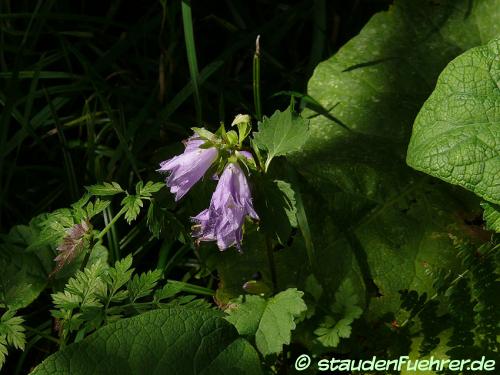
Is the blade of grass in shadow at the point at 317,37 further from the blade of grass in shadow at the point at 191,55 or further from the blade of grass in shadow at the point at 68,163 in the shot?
the blade of grass in shadow at the point at 68,163

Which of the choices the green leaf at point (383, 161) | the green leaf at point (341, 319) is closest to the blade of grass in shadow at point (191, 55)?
the green leaf at point (383, 161)

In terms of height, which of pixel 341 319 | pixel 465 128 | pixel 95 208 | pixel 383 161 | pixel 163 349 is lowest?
pixel 341 319

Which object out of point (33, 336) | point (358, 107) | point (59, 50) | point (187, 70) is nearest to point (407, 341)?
point (358, 107)

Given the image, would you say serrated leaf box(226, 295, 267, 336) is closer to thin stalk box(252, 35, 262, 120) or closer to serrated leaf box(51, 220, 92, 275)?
serrated leaf box(51, 220, 92, 275)

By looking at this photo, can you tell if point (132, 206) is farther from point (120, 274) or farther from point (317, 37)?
point (317, 37)

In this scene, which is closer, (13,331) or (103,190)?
(13,331)

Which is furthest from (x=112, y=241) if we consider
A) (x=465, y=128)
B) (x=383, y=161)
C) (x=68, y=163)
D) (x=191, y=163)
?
(x=465, y=128)

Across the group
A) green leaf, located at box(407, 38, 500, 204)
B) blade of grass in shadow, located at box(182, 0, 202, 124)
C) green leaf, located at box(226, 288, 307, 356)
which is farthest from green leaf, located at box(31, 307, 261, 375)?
blade of grass in shadow, located at box(182, 0, 202, 124)
